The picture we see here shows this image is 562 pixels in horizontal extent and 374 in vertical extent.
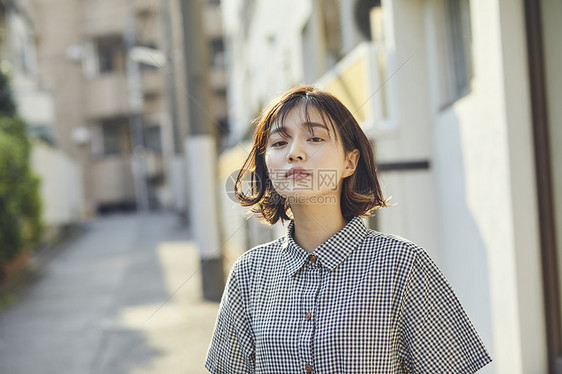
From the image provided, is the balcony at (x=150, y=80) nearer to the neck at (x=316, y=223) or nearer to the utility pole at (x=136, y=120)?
the utility pole at (x=136, y=120)

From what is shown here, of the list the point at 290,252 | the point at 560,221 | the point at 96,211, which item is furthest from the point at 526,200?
the point at 96,211

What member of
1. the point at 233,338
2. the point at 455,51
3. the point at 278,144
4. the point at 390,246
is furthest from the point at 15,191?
the point at 390,246

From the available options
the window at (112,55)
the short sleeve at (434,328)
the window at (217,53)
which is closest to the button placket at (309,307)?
the short sleeve at (434,328)

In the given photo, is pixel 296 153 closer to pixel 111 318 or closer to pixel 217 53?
pixel 111 318

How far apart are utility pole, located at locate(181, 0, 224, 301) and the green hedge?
3.85m

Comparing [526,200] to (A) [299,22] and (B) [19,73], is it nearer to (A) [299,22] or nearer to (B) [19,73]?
(A) [299,22]

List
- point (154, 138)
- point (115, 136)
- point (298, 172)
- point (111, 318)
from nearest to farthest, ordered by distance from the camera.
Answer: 1. point (298, 172)
2. point (111, 318)
3. point (115, 136)
4. point (154, 138)

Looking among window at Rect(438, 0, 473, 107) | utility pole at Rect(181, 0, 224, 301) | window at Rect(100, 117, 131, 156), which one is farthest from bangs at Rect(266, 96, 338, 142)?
window at Rect(100, 117, 131, 156)

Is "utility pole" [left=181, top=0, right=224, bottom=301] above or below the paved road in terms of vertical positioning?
above

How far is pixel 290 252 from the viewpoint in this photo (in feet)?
6.52

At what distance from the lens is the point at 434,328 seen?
1773 millimetres

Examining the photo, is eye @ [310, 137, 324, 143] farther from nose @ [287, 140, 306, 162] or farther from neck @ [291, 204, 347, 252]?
neck @ [291, 204, 347, 252]

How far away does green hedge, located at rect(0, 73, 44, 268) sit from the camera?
35.4 ft

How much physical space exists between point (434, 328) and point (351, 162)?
575 mm
